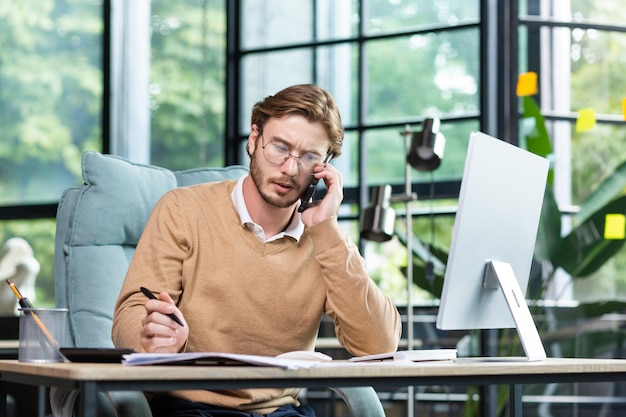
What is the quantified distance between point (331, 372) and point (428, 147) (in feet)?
7.78

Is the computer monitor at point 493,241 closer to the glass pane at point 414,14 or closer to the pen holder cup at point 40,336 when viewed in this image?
the pen holder cup at point 40,336

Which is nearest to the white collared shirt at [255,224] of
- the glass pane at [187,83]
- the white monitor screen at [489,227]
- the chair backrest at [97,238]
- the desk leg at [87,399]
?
the chair backrest at [97,238]

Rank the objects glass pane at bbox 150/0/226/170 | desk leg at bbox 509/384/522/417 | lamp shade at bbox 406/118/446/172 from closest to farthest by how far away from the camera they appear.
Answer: desk leg at bbox 509/384/522/417 < lamp shade at bbox 406/118/446/172 < glass pane at bbox 150/0/226/170

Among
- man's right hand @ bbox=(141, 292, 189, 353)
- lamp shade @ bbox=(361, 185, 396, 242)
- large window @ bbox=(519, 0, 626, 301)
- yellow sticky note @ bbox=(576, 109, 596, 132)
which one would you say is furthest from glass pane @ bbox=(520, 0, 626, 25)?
man's right hand @ bbox=(141, 292, 189, 353)

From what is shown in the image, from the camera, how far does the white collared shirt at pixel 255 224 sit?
6.95ft

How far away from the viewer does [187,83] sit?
5031 mm

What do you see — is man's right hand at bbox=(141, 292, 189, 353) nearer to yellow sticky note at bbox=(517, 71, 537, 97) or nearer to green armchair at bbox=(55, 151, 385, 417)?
green armchair at bbox=(55, 151, 385, 417)

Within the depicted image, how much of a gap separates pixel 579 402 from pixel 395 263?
Answer: 0.92 metres

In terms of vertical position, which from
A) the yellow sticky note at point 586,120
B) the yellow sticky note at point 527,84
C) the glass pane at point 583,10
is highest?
the glass pane at point 583,10

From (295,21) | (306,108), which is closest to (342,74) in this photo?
(295,21)

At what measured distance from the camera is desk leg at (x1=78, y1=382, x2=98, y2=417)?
1.28m

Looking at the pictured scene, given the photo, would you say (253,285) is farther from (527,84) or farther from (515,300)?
→ (527,84)

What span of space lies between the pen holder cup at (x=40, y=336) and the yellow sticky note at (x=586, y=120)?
9.36 feet

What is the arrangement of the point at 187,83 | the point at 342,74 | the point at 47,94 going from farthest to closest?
the point at 47,94
the point at 187,83
the point at 342,74
